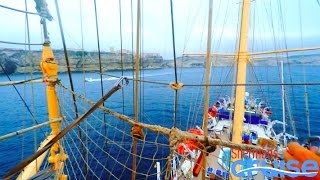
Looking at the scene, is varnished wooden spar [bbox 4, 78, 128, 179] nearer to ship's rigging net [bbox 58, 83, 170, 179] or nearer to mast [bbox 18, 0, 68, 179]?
mast [bbox 18, 0, 68, 179]

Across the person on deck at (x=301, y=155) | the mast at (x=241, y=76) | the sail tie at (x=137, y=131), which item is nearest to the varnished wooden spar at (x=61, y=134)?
the sail tie at (x=137, y=131)

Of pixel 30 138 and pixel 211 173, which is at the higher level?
pixel 211 173

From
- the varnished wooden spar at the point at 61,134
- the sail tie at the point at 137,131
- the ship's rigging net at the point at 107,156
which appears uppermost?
the varnished wooden spar at the point at 61,134

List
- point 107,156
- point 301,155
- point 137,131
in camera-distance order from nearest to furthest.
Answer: point 301,155
point 137,131
point 107,156

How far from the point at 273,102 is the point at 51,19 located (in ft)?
108

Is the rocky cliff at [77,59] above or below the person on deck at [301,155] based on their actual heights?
above

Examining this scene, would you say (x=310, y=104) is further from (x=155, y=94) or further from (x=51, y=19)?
(x=51, y=19)

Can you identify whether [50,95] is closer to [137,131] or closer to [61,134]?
[137,131]

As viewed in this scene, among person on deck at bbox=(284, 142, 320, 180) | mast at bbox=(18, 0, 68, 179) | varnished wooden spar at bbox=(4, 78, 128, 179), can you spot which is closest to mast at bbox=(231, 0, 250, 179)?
mast at bbox=(18, 0, 68, 179)

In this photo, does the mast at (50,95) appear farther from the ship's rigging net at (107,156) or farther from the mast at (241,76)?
the mast at (241,76)

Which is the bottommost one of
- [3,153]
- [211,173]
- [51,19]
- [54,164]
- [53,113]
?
[3,153]

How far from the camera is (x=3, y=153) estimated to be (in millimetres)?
15688

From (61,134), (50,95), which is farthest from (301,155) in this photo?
(50,95)

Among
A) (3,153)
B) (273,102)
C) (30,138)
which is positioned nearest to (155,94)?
(273,102)
